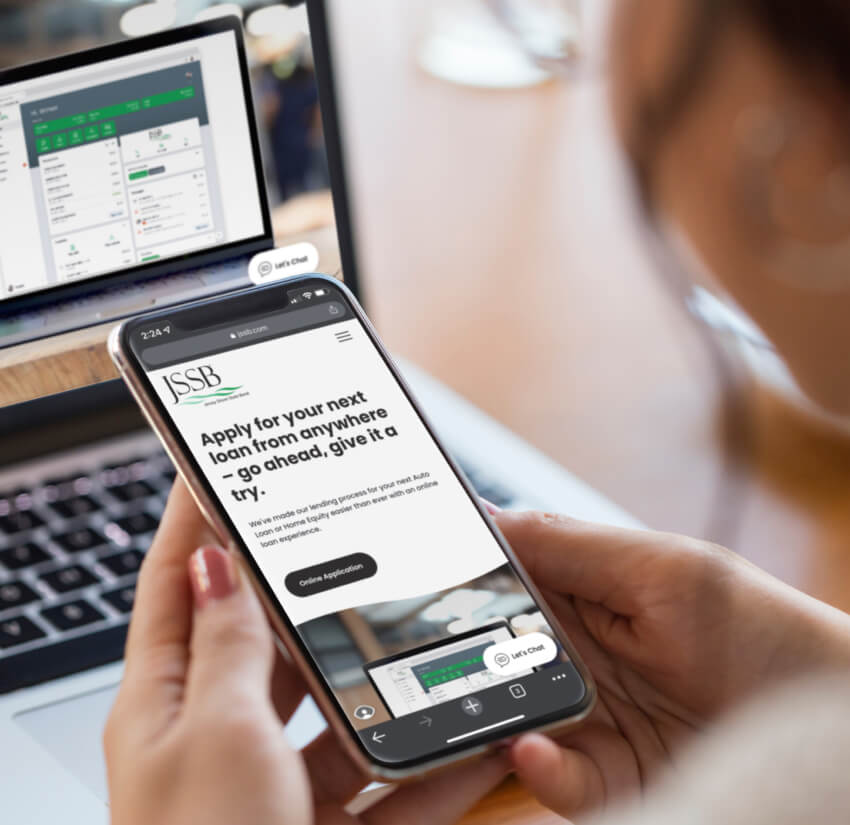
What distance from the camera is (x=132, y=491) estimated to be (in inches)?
21.6

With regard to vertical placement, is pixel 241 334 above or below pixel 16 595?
above

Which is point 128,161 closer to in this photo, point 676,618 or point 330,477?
point 330,477

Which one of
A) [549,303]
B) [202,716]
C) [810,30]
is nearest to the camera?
[810,30]

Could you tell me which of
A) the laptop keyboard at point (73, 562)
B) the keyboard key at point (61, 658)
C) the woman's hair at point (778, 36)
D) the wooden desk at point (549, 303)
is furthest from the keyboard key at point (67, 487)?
the woman's hair at point (778, 36)

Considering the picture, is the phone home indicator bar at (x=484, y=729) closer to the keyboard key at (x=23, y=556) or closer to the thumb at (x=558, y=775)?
the thumb at (x=558, y=775)

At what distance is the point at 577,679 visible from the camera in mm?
358

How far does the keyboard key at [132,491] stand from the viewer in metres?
0.55

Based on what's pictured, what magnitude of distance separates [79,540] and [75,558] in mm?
14

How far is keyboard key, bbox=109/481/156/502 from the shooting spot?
1.79 feet

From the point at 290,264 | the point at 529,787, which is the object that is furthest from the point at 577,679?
the point at 290,264

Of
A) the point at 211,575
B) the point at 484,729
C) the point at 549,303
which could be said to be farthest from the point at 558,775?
the point at 549,303

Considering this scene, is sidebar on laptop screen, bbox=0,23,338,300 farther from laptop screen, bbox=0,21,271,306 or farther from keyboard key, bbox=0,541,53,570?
keyboard key, bbox=0,541,53,570

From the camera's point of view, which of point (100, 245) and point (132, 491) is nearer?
point (100, 245)

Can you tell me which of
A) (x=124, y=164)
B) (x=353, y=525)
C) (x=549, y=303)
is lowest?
(x=549, y=303)
